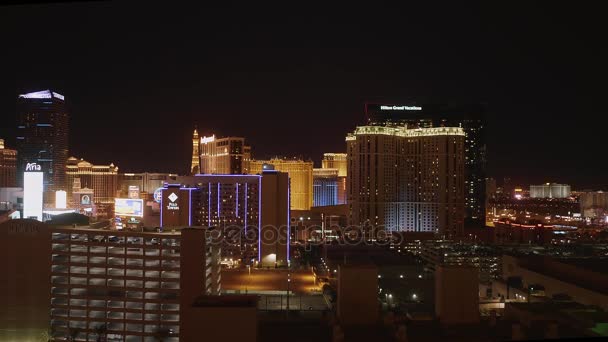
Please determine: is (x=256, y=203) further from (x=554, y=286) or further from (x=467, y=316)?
(x=467, y=316)

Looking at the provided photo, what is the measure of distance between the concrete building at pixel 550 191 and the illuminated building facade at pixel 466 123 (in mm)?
11645

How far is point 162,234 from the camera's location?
6.05 m

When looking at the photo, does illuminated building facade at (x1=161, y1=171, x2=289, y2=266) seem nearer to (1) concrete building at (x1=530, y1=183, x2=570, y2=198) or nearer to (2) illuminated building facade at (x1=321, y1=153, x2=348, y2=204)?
(2) illuminated building facade at (x1=321, y1=153, x2=348, y2=204)

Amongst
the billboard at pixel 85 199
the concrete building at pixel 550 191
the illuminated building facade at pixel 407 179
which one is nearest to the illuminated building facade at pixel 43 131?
the billboard at pixel 85 199

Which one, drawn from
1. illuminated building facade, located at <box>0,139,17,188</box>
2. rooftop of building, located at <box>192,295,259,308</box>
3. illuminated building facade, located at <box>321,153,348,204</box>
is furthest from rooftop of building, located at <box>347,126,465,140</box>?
rooftop of building, located at <box>192,295,259,308</box>

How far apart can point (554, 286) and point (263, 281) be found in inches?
189

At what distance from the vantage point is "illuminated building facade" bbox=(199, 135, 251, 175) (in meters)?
19.5

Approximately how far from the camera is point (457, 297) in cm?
338

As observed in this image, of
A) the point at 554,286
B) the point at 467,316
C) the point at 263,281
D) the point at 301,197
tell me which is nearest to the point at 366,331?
the point at 467,316

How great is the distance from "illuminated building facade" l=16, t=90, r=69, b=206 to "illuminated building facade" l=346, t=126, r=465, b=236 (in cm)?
1274

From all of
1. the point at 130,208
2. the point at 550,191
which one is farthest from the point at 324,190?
the point at 550,191

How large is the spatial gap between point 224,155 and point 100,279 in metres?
13.8

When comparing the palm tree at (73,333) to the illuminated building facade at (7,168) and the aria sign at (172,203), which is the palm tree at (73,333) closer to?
the aria sign at (172,203)

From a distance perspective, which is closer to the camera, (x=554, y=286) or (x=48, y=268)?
(x=48, y=268)
